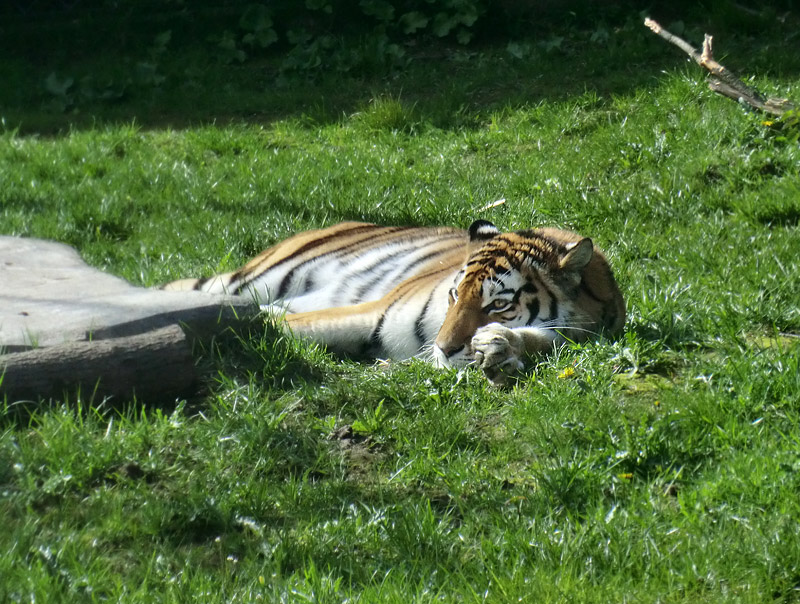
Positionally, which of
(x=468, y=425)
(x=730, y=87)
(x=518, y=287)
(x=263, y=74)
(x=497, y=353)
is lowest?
(x=468, y=425)

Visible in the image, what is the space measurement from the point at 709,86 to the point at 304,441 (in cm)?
429

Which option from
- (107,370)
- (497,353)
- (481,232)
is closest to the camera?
(107,370)

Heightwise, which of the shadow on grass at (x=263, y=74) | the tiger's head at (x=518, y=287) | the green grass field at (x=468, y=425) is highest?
the shadow on grass at (x=263, y=74)

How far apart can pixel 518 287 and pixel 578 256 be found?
285 mm

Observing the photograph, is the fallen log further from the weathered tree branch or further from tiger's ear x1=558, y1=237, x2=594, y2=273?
the weathered tree branch

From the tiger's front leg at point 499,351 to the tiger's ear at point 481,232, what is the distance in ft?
2.26

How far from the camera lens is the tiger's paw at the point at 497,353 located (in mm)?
3898

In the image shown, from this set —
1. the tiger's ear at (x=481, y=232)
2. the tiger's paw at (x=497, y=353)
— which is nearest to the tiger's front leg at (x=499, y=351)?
the tiger's paw at (x=497, y=353)

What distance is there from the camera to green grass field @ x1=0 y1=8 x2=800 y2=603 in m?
2.71

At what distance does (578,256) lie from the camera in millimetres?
4203

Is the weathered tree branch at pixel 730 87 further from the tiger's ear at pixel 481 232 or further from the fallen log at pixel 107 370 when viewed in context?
the fallen log at pixel 107 370

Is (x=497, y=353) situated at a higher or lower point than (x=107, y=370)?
lower

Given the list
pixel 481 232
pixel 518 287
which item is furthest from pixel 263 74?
pixel 518 287

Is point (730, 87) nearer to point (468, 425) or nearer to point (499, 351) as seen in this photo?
point (499, 351)
